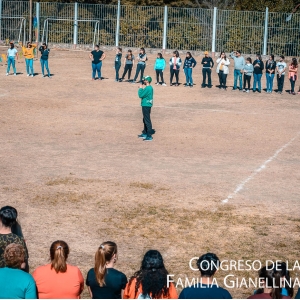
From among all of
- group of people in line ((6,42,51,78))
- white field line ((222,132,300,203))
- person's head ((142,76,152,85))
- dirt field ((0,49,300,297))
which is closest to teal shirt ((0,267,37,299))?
dirt field ((0,49,300,297))

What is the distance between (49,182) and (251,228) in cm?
513

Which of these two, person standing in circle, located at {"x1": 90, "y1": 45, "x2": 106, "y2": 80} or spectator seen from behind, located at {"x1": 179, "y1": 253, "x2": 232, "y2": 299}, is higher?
person standing in circle, located at {"x1": 90, "y1": 45, "x2": 106, "y2": 80}

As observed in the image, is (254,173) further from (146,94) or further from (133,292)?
(133,292)

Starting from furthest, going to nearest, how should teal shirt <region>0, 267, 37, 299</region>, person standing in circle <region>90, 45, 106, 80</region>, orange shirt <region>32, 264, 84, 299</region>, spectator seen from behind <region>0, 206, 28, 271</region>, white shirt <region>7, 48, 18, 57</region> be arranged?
white shirt <region>7, 48, 18, 57</region> < person standing in circle <region>90, 45, 106, 80</region> < spectator seen from behind <region>0, 206, 28, 271</region> < orange shirt <region>32, 264, 84, 299</region> < teal shirt <region>0, 267, 37, 299</region>

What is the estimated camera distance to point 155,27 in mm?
43000

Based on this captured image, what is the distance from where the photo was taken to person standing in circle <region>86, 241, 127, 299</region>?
24.4ft

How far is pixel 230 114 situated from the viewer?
25953 millimetres

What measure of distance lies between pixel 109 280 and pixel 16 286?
1074mm

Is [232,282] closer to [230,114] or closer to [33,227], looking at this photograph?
[33,227]

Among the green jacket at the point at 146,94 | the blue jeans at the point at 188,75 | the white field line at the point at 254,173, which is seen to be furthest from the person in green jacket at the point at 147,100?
the blue jeans at the point at 188,75

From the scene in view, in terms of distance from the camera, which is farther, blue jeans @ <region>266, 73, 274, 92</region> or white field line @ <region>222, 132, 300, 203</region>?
blue jeans @ <region>266, 73, 274, 92</region>

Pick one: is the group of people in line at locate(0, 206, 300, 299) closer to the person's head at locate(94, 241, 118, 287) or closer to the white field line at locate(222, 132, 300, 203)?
the person's head at locate(94, 241, 118, 287)

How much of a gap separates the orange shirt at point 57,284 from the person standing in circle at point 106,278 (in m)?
0.19

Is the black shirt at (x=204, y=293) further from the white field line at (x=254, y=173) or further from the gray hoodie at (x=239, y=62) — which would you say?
the gray hoodie at (x=239, y=62)
